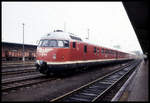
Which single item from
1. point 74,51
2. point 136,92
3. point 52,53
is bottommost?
point 136,92

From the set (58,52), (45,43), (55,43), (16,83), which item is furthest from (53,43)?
(16,83)

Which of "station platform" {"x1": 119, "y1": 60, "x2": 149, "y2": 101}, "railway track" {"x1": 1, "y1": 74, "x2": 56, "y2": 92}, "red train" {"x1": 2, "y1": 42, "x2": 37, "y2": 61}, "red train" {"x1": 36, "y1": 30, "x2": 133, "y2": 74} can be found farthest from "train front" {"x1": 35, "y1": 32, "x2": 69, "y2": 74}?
"red train" {"x1": 2, "y1": 42, "x2": 37, "y2": 61}

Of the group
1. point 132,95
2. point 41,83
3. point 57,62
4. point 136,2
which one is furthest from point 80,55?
point 136,2

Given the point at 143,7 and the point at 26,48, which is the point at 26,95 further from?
the point at 26,48

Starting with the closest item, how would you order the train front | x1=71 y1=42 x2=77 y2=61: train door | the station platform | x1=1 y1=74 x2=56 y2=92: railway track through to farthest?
the station platform → x1=1 y1=74 x2=56 y2=92: railway track → the train front → x1=71 y1=42 x2=77 y2=61: train door

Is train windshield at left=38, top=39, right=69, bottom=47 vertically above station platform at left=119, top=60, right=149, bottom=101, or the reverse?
train windshield at left=38, top=39, right=69, bottom=47

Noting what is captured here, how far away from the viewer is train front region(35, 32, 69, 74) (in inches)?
450

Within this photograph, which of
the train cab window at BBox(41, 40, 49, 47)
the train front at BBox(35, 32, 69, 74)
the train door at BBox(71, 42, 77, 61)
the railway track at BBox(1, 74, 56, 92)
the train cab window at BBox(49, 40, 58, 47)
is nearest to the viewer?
the railway track at BBox(1, 74, 56, 92)

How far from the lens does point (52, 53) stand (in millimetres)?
11516

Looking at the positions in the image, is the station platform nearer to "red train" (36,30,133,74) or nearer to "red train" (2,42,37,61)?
"red train" (36,30,133,74)

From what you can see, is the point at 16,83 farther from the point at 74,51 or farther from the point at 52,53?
the point at 74,51

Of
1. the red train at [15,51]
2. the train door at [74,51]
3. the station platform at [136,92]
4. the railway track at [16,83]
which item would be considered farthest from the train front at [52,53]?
the red train at [15,51]

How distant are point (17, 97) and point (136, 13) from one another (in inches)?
259

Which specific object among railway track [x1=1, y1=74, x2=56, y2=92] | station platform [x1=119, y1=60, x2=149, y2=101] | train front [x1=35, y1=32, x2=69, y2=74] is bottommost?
station platform [x1=119, y1=60, x2=149, y2=101]
